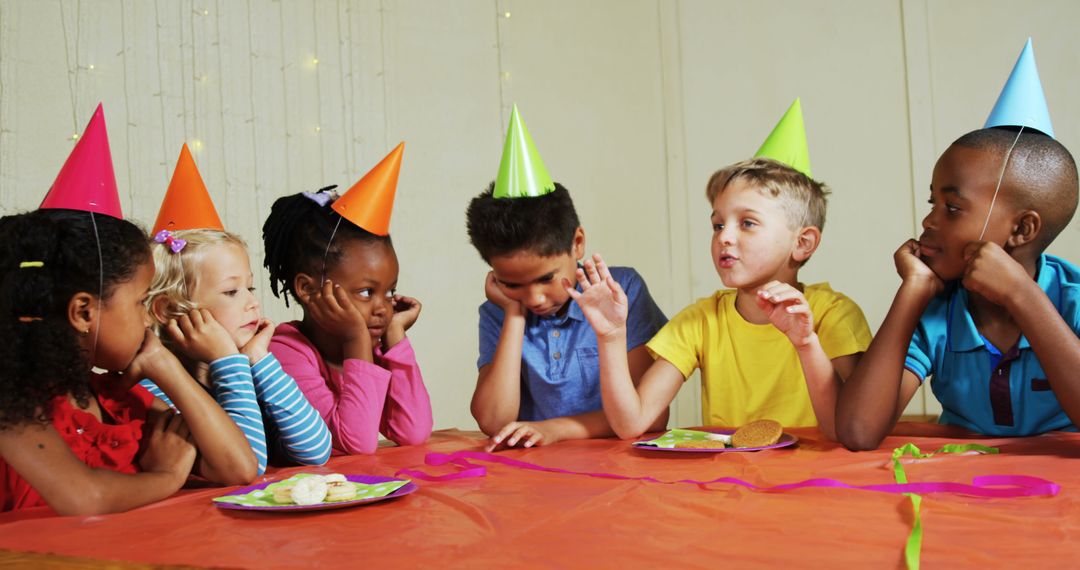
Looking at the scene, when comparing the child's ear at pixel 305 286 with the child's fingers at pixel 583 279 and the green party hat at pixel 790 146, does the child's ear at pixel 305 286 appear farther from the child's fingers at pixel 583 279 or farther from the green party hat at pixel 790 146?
the green party hat at pixel 790 146

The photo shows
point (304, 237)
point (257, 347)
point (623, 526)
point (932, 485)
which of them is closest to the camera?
point (623, 526)

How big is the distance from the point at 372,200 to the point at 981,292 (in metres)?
1.06

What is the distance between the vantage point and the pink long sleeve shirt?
1619 mm

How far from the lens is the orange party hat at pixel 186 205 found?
5.62ft

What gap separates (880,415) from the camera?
1.37 meters

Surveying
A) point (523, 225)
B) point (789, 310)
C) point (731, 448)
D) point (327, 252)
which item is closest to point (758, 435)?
point (731, 448)

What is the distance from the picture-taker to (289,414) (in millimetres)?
1448

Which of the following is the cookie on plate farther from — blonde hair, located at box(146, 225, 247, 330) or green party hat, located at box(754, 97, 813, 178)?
blonde hair, located at box(146, 225, 247, 330)

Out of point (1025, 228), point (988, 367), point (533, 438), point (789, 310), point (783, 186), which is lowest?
point (533, 438)

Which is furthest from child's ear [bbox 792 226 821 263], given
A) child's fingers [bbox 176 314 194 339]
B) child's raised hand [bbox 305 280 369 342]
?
child's fingers [bbox 176 314 194 339]

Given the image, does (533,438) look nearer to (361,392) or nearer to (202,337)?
(361,392)

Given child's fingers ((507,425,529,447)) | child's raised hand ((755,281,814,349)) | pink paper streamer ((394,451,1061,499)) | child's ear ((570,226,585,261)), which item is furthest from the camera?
child's ear ((570,226,585,261))

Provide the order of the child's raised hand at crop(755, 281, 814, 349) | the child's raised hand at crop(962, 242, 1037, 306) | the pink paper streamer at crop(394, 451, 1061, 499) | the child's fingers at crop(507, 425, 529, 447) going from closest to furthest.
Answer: the pink paper streamer at crop(394, 451, 1061, 499) < the child's raised hand at crop(962, 242, 1037, 306) < the child's raised hand at crop(755, 281, 814, 349) < the child's fingers at crop(507, 425, 529, 447)

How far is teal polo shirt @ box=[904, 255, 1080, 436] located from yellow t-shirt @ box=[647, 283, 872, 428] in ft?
0.56
